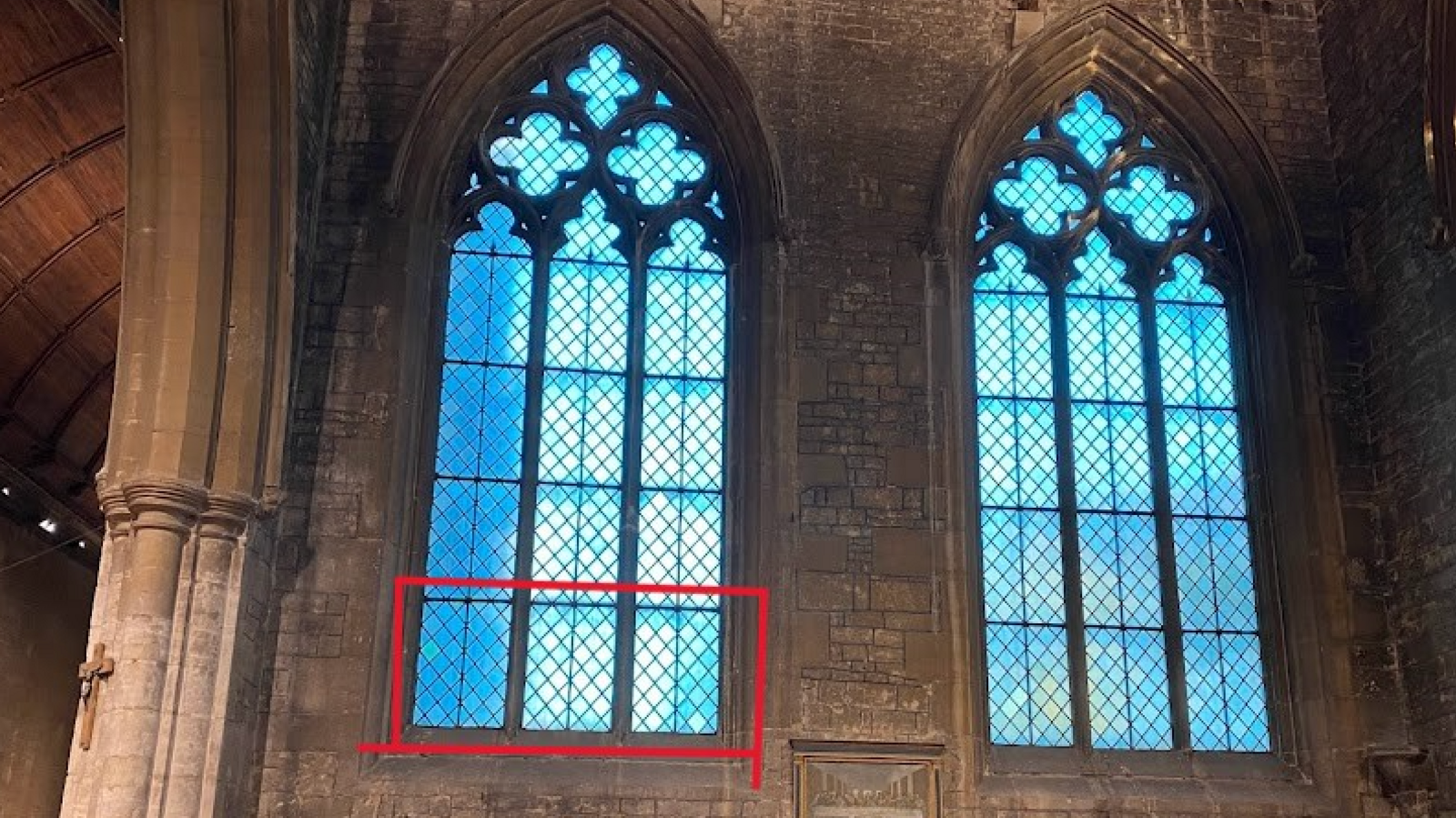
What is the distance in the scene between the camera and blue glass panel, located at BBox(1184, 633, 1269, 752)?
30.4 ft

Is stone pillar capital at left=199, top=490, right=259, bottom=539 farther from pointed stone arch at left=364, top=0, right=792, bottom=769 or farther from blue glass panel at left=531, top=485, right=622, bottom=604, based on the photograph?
blue glass panel at left=531, top=485, right=622, bottom=604

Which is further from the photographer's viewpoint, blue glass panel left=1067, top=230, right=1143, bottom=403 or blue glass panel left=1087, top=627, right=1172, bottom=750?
blue glass panel left=1067, top=230, right=1143, bottom=403

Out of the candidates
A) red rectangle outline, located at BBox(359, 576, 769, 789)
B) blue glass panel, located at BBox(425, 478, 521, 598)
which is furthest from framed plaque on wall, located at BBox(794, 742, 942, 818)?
blue glass panel, located at BBox(425, 478, 521, 598)

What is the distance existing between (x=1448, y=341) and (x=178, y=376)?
6486mm

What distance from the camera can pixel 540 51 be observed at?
10031 mm

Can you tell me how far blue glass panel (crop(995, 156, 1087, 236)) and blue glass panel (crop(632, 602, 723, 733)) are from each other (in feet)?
10.2

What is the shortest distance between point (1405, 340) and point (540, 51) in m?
5.14

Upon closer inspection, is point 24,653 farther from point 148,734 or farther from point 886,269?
point 886,269

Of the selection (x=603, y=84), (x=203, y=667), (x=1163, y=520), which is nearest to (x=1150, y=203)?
(x=1163, y=520)

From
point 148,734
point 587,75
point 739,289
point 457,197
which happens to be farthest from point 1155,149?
point 148,734

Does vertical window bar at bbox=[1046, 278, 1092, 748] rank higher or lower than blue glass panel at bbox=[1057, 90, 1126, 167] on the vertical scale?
lower

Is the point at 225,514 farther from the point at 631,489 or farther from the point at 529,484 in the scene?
the point at 631,489

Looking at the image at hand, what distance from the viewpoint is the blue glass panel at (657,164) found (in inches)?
393

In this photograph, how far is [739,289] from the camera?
9773 millimetres
